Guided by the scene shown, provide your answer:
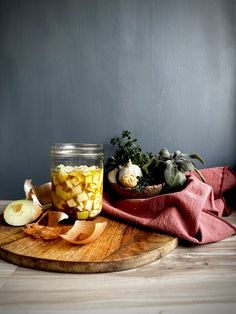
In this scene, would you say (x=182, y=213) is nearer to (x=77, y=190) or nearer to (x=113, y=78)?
(x=77, y=190)

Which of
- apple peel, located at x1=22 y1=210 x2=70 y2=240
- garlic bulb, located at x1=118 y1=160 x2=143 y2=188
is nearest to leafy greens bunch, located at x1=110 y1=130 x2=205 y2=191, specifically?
garlic bulb, located at x1=118 y1=160 x2=143 y2=188

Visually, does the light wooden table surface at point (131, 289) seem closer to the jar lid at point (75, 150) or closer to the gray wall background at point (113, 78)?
the jar lid at point (75, 150)

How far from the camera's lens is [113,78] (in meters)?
1.39

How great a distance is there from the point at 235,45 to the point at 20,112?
87 centimetres

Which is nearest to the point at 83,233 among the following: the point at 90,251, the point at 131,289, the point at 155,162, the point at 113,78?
the point at 90,251

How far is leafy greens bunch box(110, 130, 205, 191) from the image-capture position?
1.17 metres

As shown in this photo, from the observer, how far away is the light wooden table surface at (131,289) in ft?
2.10

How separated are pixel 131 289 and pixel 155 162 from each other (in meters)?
0.60

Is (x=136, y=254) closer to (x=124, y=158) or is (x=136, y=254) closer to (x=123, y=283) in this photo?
(x=123, y=283)

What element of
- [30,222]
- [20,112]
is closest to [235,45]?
[20,112]

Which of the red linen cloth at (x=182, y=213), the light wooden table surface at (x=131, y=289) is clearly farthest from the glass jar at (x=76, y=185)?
the light wooden table surface at (x=131, y=289)

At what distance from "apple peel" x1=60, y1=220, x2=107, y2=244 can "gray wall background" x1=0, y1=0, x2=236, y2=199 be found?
507 mm

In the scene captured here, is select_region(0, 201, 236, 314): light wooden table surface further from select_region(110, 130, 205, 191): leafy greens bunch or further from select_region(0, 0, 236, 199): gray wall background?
select_region(0, 0, 236, 199): gray wall background

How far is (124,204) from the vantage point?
1151mm
